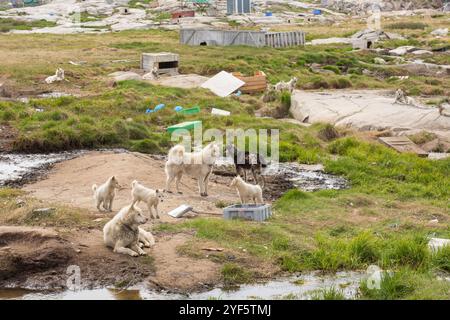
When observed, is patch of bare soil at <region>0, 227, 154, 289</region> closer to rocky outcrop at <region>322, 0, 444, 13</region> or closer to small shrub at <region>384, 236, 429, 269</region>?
small shrub at <region>384, 236, 429, 269</region>

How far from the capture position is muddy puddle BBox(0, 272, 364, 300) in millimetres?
9367

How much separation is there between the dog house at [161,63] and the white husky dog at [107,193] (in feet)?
61.0

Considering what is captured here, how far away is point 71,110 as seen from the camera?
21.5 metres

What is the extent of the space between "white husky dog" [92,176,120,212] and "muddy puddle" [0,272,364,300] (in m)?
2.80

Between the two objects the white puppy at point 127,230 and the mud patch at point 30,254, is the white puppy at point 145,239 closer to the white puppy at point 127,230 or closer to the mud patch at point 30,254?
the white puppy at point 127,230

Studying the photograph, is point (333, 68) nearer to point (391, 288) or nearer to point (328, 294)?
point (391, 288)

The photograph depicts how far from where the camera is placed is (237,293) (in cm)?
960

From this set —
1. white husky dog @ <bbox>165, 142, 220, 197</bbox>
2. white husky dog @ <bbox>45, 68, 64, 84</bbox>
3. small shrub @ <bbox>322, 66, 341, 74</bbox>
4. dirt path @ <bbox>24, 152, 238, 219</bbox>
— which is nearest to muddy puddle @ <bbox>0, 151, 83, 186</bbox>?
dirt path @ <bbox>24, 152, 238, 219</bbox>

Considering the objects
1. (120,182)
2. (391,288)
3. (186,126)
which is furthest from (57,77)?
(391,288)

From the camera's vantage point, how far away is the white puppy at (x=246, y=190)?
1327 cm

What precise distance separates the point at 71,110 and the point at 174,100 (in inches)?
168

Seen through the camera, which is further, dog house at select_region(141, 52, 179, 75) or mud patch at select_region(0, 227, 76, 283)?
dog house at select_region(141, 52, 179, 75)

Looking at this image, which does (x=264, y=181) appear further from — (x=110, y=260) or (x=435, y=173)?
(x=110, y=260)
